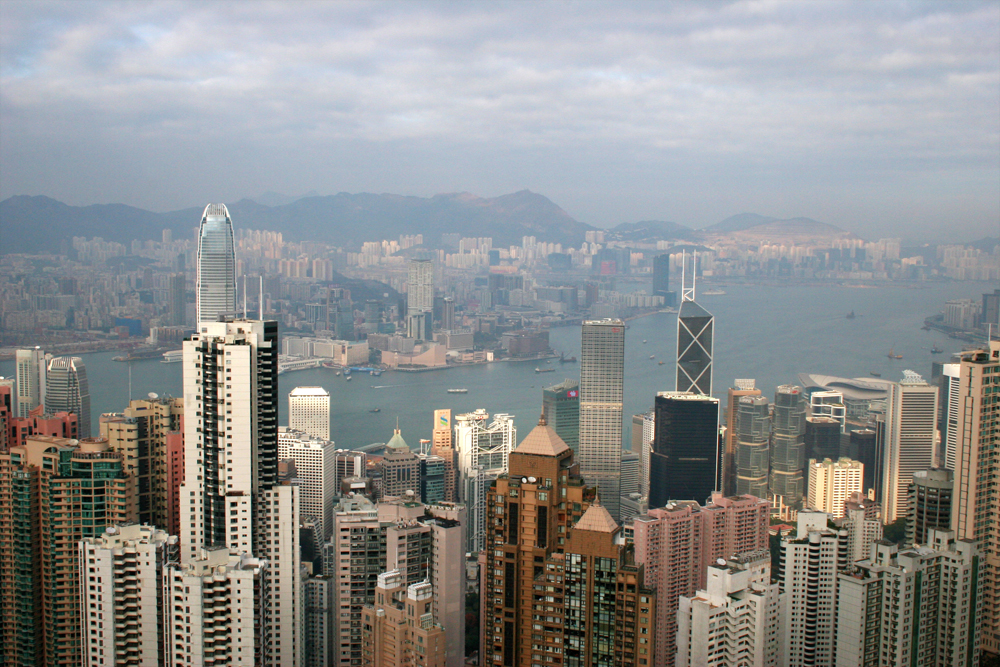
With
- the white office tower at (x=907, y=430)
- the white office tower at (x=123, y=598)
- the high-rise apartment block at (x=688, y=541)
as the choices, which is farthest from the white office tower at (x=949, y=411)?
the white office tower at (x=123, y=598)

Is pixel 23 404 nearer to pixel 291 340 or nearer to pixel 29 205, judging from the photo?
pixel 29 205

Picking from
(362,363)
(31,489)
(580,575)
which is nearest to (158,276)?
(362,363)

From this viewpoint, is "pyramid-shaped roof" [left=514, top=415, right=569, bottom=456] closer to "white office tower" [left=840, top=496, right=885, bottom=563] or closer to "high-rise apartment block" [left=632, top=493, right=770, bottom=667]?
"high-rise apartment block" [left=632, top=493, right=770, bottom=667]

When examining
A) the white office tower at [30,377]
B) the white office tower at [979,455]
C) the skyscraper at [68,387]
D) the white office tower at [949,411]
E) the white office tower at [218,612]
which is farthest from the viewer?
the skyscraper at [68,387]

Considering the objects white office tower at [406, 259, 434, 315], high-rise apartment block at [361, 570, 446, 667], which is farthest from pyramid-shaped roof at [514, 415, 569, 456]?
white office tower at [406, 259, 434, 315]

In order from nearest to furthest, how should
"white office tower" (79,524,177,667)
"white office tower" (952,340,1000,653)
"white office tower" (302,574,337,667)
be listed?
"white office tower" (79,524,177,667), "white office tower" (952,340,1000,653), "white office tower" (302,574,337,667)

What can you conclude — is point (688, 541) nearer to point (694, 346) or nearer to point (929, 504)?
point (929, 504)

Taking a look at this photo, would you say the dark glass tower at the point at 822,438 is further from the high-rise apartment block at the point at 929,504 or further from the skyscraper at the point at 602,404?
the high-rise apartment block at the point at 929,504
